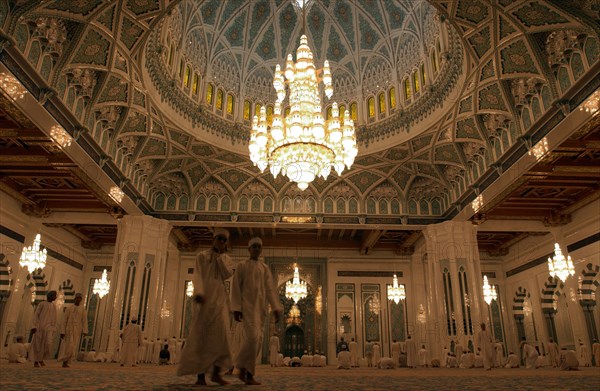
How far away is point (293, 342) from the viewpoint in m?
15.8

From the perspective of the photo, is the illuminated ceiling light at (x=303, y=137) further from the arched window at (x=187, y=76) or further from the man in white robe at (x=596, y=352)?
→ the man in white robe at (x=596, y=352)

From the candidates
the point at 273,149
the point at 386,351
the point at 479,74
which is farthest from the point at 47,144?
the point at 386,351

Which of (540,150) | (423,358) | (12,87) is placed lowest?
(423,358)

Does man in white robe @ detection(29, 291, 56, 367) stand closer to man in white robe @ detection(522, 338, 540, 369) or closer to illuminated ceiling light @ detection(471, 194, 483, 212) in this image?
illuminated ceiling light @ detection(471, 194, 483, 212)

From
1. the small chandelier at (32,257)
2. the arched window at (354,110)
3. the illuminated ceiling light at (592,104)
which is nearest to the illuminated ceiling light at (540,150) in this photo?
the illuminated ceiling light at (592,104)

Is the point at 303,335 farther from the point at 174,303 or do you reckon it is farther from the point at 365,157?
the point at 365,157

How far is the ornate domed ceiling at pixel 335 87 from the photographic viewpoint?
25.2 ft

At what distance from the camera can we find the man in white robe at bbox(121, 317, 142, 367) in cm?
853

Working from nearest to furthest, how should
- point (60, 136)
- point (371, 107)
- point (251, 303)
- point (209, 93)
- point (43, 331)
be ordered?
point (251, 303), point (43, 331), point (60, 136), point (209, 93), point (371, 107)

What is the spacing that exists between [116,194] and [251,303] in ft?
28.7

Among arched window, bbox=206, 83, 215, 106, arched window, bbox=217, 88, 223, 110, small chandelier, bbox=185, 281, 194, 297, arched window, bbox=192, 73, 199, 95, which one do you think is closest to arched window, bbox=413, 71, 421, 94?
arched window, bbox=217, 88, 223, 110

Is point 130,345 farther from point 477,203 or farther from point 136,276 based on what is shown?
point 477,203

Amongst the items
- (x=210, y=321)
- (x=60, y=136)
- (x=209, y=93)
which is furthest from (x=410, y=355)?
(x=210, y=321)

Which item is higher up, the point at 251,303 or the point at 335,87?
the point at 335,87
